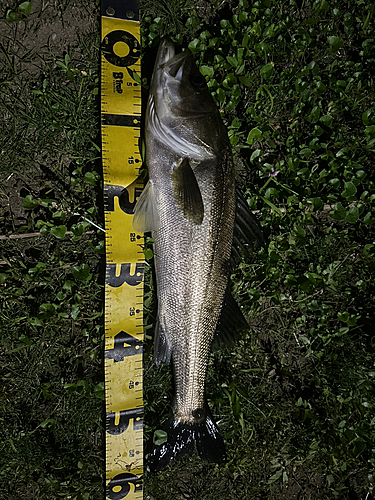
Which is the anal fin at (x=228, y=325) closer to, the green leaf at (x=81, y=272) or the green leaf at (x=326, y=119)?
the green leaf at (x=81, y=272)

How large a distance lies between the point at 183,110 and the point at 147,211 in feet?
2.14

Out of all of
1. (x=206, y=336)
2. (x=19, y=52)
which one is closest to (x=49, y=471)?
(x=206, y=336)

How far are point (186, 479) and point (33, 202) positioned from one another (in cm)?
229

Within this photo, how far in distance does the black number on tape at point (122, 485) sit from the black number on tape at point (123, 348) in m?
0.76

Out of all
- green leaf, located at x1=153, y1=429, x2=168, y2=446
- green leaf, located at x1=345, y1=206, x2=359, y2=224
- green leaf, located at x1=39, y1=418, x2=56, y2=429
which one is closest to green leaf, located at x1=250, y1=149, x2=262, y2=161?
green leaf, located at x1=345, y1=206, x2=359, y2=224

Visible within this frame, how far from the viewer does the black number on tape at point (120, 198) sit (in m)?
2.34

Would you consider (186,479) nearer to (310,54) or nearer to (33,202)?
(33,202)

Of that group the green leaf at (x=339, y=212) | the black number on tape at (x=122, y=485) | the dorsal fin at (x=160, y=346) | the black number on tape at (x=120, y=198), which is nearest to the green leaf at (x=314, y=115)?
the green leaf at (x=339, y=212)

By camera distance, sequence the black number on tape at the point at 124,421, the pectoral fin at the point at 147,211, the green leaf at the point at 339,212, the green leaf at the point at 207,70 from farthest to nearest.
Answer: the green leaf at the point at 339,212
the green leaf at the point at 207,70
the black number on tape at the point at 124,421
the pectoral fin at the point at 147,211

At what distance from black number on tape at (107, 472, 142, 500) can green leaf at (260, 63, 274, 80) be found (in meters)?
2.94

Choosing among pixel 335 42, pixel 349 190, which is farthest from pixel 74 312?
pixel 335 42

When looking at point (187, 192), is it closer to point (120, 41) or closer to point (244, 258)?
point (244, 258)

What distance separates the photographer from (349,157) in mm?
2684

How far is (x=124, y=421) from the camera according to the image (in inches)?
93.1
